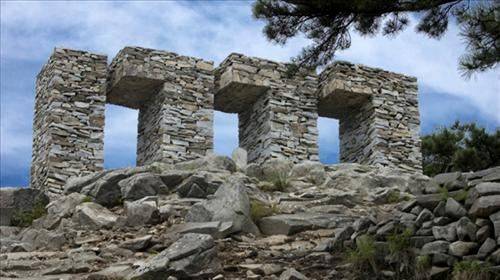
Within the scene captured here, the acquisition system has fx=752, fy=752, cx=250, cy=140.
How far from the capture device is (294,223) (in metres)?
10.4

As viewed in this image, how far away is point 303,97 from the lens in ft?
56.1

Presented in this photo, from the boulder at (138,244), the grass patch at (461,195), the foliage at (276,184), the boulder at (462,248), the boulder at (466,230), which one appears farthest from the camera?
the foliage at (276,184)

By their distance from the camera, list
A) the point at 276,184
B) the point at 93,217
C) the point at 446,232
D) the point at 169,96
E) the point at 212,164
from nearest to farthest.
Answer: the point at 446,232 < the point at 93,217 < the point at 276,184 < the point at 212,164 < the point at 169,96

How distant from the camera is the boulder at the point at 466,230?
7887mm

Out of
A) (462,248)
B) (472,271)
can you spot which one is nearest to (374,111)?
(462,248)

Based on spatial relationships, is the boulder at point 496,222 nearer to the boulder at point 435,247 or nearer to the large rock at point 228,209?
the boulder at point 435,247

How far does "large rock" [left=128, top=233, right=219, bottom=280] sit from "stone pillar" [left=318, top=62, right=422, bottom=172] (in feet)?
29.7

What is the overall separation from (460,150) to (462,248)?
492 inches

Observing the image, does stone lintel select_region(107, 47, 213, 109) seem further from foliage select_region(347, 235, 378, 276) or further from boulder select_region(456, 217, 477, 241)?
boulder select_region(456, 217, 477, 241)

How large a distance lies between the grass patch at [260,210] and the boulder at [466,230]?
3415mm

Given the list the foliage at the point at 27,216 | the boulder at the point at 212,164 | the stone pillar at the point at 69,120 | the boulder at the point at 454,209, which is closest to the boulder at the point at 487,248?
the boulder at the point at 454,209

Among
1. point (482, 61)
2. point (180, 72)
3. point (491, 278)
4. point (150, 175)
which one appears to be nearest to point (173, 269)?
point (491, 278)

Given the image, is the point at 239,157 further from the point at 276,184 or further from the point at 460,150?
the point at 460,150

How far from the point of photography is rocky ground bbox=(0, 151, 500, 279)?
808cm
